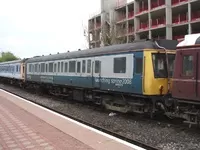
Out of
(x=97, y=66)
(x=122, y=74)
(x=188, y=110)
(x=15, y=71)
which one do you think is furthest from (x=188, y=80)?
(x=15, y=71)

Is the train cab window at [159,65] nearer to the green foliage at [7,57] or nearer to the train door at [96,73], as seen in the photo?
the train door at [96,73]

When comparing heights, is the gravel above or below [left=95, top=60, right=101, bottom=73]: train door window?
below

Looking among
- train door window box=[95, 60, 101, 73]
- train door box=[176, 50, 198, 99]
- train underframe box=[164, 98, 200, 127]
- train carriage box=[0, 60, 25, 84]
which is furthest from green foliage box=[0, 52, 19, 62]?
train door box=[176, 50, 198, 99]

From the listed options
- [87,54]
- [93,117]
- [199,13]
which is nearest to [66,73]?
[87,54]

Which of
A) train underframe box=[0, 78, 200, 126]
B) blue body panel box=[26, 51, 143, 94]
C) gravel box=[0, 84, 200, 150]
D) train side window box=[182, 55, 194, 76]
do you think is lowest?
gravel box=[0, 84, 200, 150]

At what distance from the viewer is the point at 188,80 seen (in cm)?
1072

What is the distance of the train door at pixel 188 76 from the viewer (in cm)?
1050

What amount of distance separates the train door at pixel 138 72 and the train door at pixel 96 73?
3274 millimetres

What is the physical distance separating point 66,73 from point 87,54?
11.1 feet

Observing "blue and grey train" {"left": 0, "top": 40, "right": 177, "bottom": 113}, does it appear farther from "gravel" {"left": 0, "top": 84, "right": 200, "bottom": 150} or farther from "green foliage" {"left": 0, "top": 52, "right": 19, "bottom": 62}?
"green foliage" {"left": 0, "top": 52, "right": 19, "bottom": 62}

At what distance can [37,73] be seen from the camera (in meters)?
28.0

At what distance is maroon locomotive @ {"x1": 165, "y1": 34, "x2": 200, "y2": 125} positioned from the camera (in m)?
10.5

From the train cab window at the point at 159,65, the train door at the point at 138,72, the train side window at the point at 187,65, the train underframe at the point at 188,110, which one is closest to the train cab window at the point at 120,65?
the train door at the point at 138,72

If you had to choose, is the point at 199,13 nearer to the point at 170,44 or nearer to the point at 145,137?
the point at 170,44
